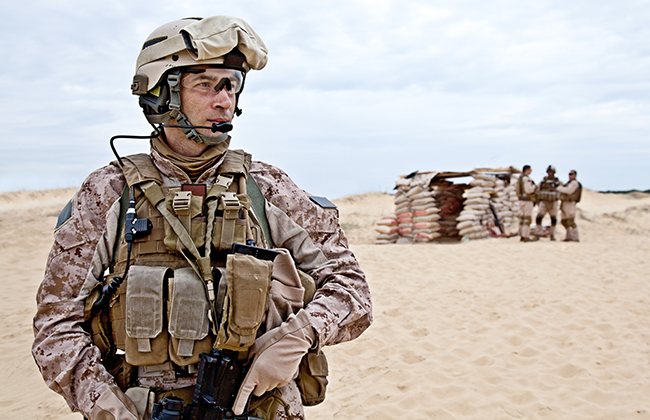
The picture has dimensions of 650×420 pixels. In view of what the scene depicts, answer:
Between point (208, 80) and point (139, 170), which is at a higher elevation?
point (208, 80)

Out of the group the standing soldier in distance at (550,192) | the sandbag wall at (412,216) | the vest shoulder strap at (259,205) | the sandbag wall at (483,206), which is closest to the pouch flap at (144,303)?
the vest shoulder strap at (259,205)

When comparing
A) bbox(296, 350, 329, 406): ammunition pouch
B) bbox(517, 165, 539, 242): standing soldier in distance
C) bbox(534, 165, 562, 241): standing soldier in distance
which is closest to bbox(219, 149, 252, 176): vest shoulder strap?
bbox(296, 350, 329, 406): ammunition pouch

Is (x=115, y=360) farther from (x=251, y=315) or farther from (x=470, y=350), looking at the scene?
(x=470, y=350)

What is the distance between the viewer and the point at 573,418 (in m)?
4.29

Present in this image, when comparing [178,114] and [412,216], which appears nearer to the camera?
[178,114]

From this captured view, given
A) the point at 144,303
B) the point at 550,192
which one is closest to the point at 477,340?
the point at 144,303

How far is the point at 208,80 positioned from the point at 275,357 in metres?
0.93

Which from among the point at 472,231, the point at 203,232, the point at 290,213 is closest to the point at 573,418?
the point at 290,213

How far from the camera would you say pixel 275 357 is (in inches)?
60.9

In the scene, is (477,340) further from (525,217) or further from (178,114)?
(525,217)

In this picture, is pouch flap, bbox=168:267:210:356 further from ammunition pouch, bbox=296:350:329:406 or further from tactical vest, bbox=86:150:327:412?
ammunition pouch, bbox=296:350:329:406

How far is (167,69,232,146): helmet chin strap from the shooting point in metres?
1.76

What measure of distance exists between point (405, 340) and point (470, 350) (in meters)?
0.75

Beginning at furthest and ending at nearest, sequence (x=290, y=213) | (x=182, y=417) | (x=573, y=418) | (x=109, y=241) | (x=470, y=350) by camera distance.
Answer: (x=470, y=350) < (x=573, y=418) < (x=290, y=213) < (x=109, y=241) < (x=182, y=417)
